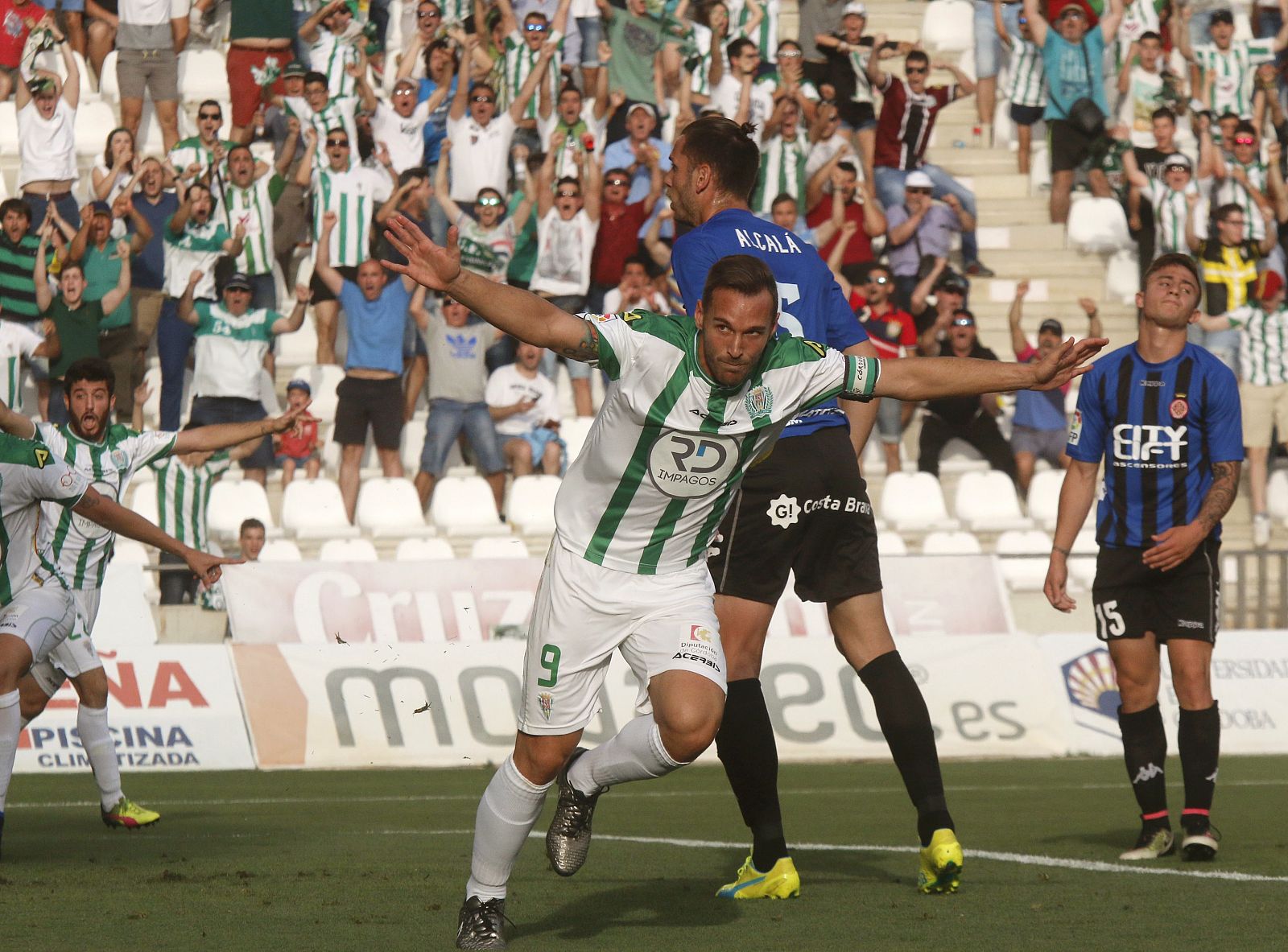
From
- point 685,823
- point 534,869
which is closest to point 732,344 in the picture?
point 534,869

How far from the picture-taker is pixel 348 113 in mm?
16859

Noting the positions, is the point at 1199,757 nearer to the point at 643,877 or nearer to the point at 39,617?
the point at 643,877

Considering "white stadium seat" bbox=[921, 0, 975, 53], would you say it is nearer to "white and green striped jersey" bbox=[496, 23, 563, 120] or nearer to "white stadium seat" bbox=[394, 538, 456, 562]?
"white and green striped jersey" bbox=[496, 23, 563, 120]

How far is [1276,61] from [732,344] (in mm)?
15944

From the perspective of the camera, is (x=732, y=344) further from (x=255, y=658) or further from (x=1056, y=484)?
(x=1056, y=484)

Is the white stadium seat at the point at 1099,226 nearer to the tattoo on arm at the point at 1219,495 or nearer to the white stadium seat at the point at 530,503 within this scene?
the white stadium seat at the point at 530,503

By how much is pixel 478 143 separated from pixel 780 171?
9.20 ft

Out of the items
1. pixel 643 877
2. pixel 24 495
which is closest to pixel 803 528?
pixel 643 877

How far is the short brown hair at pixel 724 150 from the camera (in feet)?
19.7

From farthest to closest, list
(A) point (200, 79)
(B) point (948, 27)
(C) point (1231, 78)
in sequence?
(B) point (948, 27), (A) point (200, 79), (C) point (1231, 78)

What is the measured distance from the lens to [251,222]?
1634 cm

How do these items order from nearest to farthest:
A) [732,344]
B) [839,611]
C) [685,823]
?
[732,344]
[839,611]
[685,823]

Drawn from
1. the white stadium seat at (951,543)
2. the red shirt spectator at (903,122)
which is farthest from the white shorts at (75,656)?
the red shirt spectator at (903,122)

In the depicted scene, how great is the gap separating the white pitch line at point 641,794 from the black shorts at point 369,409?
19.3ft
